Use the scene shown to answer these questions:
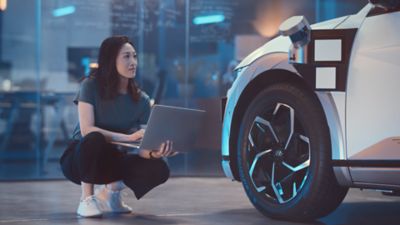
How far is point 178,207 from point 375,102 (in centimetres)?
164

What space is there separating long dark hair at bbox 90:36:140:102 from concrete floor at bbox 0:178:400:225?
721 mm

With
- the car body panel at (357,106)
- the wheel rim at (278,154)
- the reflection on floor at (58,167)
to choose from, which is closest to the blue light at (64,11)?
the reflection on floor at (58,167)

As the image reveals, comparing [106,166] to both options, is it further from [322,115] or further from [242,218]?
[322,115]

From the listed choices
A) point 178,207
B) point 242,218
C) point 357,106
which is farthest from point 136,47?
point 357,106

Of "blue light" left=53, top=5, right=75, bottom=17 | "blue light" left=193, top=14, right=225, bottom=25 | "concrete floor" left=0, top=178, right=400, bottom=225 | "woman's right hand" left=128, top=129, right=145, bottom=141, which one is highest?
"blue light" left=53, top=5, right=75, bottom=17

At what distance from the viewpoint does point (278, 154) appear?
3.42m

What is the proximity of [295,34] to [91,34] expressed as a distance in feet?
23.2

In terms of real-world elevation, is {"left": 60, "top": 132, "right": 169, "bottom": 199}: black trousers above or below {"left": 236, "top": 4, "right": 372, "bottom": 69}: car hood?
below

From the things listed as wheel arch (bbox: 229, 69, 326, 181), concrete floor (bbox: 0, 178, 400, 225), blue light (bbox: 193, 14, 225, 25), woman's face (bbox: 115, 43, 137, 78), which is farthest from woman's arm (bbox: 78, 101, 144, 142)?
blue light (bbox: 193, 14, 225, 25)

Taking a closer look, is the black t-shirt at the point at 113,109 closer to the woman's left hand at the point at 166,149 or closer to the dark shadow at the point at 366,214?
the woman's left hand at the point at 166,149

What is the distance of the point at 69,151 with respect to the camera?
386cm

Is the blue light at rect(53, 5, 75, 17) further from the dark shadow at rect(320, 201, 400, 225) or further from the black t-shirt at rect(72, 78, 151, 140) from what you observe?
the dark shadow at rect(320, 201, 400, 225)

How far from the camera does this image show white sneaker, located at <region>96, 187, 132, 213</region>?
3.89 metres

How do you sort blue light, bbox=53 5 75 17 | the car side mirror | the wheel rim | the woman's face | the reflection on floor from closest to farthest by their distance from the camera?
the car side mirror → the wheel rim → the woman's face → the reflection on floor → blue light, bbox=53 5 75 17
